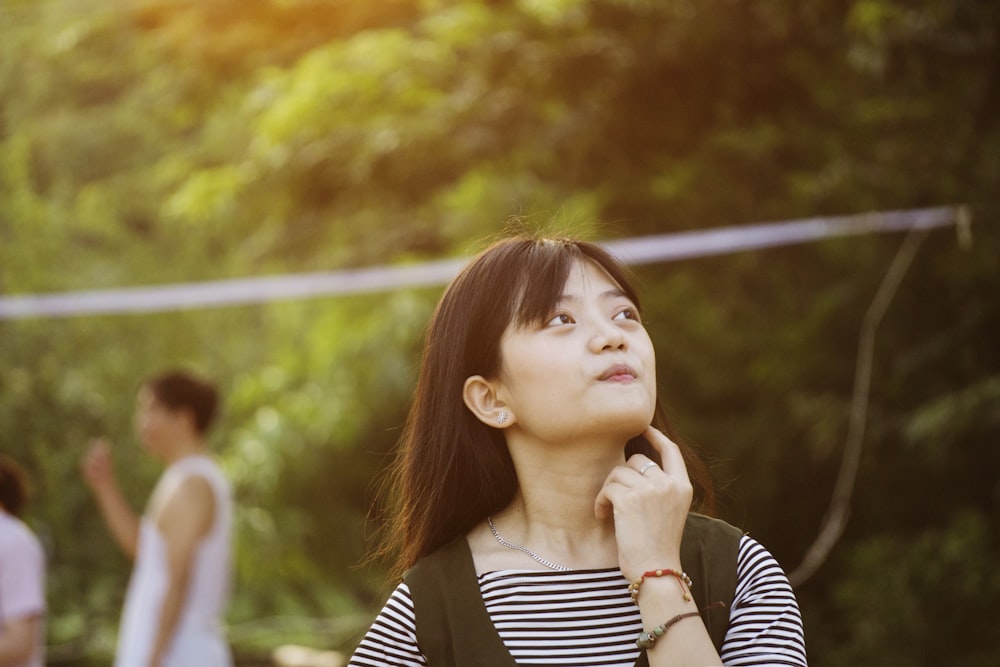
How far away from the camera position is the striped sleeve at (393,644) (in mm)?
1518

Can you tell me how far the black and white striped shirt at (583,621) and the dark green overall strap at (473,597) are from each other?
2cm

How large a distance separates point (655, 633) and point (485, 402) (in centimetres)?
42

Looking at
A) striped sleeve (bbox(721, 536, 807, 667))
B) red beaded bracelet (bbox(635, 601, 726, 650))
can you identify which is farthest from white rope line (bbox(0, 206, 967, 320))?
red beaded bracelet (bbox(635, 601, 726, 650))

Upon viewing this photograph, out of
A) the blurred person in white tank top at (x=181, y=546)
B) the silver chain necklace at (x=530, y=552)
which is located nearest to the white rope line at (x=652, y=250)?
the blurred person in white tank top at (x=181, y=546)

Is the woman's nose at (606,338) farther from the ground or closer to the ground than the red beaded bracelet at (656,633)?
farther from the ground

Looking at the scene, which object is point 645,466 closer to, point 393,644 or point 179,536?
point 393,644

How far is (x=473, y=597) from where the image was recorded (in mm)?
1540

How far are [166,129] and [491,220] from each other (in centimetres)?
562

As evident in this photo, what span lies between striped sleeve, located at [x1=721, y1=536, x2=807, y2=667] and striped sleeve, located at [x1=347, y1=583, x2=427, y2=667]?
392mm

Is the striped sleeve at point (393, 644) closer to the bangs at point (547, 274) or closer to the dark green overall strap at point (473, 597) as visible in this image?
the dark green overall strap at point (473, 597)

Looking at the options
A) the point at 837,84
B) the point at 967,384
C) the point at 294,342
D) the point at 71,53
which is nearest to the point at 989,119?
the point at 837,84

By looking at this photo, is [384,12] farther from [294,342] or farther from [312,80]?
[294,342]

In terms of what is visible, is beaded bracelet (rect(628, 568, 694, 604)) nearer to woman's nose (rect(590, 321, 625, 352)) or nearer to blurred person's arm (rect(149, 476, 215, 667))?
woman's nose (rect(590, 321, 625, 352))

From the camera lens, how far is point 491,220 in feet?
19.4
